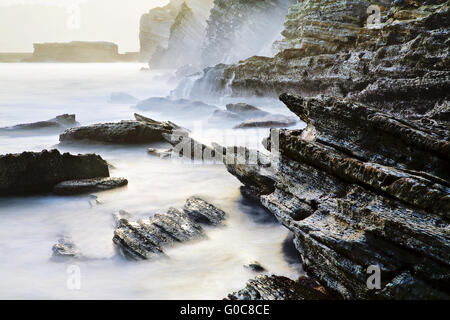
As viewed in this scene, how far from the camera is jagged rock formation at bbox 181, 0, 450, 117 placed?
36.3 ft

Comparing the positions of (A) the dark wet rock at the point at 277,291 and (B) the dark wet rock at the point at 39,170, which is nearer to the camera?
(A) the dark wet rock at the point at 277,291

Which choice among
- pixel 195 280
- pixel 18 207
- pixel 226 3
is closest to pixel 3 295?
pixel 195 280

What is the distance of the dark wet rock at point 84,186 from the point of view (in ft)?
20.8

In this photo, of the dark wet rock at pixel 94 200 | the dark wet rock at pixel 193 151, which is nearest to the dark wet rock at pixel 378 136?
the dark wet rock at pixel 94 200

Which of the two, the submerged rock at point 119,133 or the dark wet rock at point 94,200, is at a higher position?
the submerged rock at point 119,133

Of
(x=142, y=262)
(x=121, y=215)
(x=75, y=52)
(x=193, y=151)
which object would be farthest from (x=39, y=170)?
(x=75, y=52)

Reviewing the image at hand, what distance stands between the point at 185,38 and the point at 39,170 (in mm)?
61118

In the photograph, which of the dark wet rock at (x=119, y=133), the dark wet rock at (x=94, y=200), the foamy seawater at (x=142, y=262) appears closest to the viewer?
the foamy seawater at (x=142, y=262)

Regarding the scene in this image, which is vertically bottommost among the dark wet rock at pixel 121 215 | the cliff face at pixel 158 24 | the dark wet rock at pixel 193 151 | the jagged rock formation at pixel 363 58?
the dark wet rock at pixel 121 215

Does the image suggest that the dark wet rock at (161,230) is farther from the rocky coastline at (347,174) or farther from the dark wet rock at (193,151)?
the dark wet rock at (193,151)

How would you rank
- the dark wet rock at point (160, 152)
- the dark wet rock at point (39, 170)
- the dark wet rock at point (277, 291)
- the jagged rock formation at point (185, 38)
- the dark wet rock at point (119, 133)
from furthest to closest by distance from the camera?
A: the jagged rock formation at point (185, 38) → the dark wet rock at point (119, 133) → the dark wet rock at point (160, 152) → the dark wet rock at point (39, 170) → the dark wet rock at point (277, 291)

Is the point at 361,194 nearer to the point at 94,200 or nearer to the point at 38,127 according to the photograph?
the point at 94,200

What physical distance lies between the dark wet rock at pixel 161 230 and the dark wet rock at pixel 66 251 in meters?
0.45

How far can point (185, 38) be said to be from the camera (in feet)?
210
